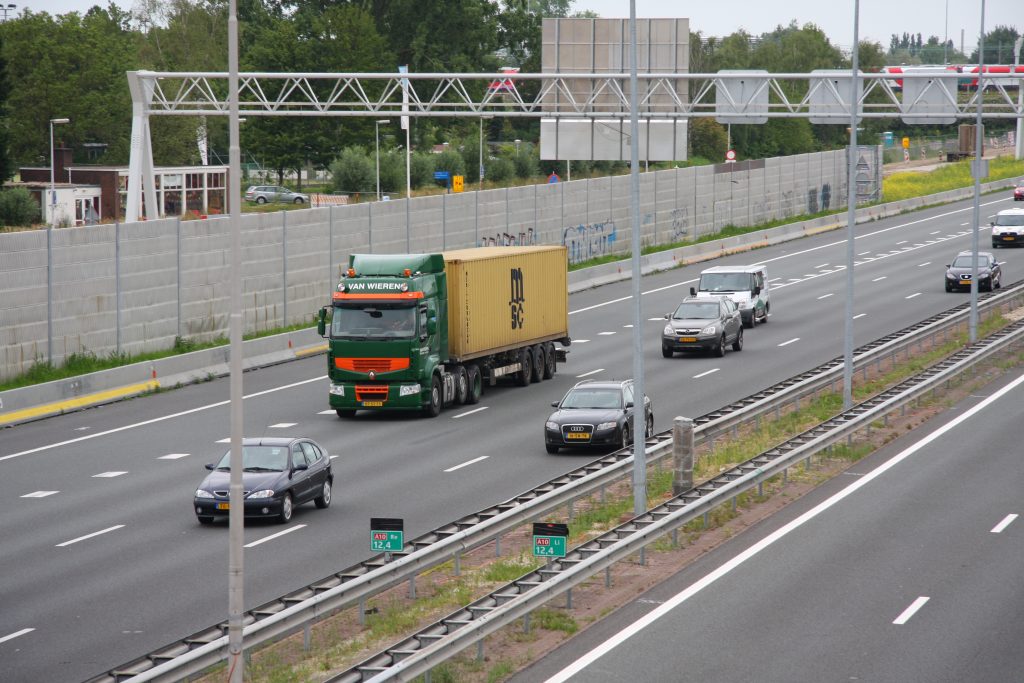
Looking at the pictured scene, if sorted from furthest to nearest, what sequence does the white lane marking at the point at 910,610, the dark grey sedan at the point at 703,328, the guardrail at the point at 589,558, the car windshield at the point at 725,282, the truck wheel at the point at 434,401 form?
the car windshield at the point at 725,282 → the dark grey sedan at the point at 703,328 → the truck wheel at the point at 434,401 → the white lane marking at the point at 910,610 → the guardrail at the point at 589,558

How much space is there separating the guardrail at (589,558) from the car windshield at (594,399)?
4.23 m

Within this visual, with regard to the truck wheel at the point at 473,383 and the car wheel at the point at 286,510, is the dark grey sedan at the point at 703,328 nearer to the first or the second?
the truck wheel at the point at 473,383

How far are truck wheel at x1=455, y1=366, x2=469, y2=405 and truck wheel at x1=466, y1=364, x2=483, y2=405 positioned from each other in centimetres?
12

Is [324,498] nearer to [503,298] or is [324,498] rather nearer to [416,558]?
[416,558]

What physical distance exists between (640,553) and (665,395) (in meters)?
17.1

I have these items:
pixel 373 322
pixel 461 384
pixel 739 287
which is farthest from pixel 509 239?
pixel 373 322

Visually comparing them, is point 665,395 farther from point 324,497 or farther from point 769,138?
point 769,138

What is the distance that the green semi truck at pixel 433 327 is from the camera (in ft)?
116

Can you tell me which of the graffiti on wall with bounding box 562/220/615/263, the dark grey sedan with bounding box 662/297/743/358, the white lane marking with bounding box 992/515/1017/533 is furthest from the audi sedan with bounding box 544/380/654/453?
the graffiti on wall with bounding box 562/220/615/263

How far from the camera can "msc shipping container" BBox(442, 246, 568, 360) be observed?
37.7m

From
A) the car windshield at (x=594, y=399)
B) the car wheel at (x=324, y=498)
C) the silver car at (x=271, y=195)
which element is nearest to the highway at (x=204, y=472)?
the car wheel at (x=324, y=498)

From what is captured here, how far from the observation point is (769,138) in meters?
143

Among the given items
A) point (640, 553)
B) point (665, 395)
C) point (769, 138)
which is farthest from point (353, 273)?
point (769, 138)

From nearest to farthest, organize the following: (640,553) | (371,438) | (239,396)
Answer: (239,396) → (640,553) → (371,438)
